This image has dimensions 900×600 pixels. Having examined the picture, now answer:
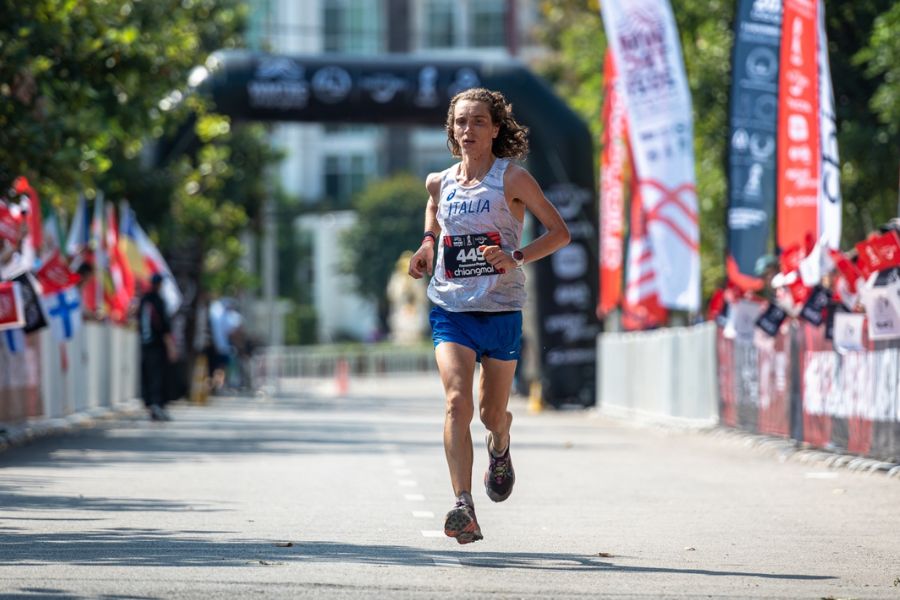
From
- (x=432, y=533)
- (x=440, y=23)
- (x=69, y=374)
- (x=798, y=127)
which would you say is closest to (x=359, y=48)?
(x=440, y=23)

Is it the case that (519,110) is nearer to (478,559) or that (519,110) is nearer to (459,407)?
(459,407)

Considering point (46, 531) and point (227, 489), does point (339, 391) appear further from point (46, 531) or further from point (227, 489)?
point (46, 531)

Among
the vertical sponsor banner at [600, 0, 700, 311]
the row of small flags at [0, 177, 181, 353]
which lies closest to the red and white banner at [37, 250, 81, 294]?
the row of small flags at [0, 177, 181, 353]

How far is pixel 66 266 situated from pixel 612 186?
894cm

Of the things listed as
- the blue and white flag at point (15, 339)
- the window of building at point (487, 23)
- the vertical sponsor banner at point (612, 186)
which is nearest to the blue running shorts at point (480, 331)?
the blue and white flag at point (15, 339)

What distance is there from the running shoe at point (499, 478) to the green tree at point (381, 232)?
7699 centimetres

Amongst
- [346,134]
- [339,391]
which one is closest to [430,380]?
[339,391]

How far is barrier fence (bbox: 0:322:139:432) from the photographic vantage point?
66.4 feet

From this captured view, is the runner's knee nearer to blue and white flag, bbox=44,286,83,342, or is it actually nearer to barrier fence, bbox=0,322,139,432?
barrier fence, bbox=0,322,139,432

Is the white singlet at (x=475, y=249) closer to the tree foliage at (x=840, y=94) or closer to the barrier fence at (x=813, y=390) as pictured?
the barrier fence at (x=813, y=390)

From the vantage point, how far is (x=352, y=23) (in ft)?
311

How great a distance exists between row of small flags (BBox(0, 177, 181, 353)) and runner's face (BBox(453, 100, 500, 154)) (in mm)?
9137

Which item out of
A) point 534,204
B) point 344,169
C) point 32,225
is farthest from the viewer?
point 344,169

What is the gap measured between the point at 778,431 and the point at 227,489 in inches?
280
